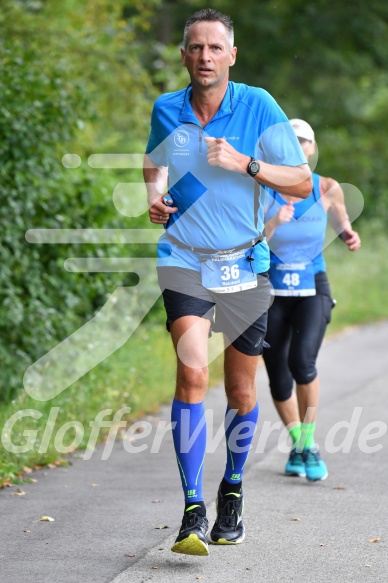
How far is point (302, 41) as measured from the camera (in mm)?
29203

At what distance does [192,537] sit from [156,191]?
1.58 metres

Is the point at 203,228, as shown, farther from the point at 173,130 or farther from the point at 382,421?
the point at 382,421

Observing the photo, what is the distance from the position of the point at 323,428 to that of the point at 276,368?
177 cm

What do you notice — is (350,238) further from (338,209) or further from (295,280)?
(295,280)

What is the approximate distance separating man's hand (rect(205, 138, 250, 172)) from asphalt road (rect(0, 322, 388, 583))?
5.63ft

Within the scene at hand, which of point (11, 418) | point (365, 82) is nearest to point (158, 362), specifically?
point (11, 418)

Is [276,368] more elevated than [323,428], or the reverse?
[276,368]

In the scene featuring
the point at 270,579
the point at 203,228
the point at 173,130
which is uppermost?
the point at 173,130

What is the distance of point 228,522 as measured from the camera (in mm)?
5602

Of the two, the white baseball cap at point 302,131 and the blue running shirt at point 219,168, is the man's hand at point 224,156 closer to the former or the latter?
the blue running shirt at point 219,168

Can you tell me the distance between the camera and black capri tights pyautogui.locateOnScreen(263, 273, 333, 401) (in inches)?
296

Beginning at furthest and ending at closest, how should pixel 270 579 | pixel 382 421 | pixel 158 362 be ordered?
1. pixel 158 362
2. pixel 382 421
3. pixel 270 579

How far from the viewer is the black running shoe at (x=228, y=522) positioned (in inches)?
220

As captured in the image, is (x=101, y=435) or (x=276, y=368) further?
(x=101, y=435)
